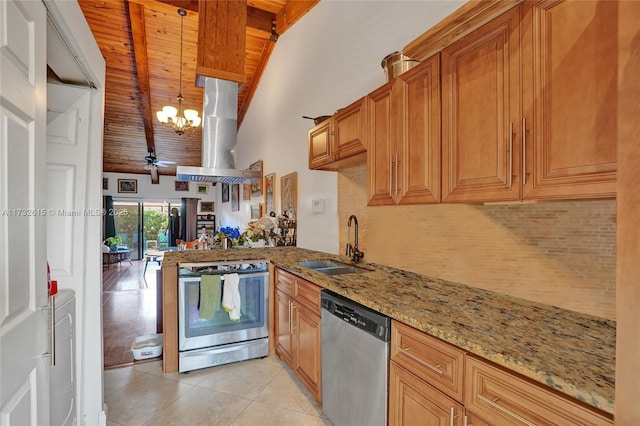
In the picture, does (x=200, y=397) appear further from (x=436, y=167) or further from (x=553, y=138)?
(x=553, y=138)

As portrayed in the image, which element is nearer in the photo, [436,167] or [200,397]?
[436,167]

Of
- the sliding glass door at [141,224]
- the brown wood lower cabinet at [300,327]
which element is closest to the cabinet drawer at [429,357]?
the brown wood lower cabinet at [300,327]

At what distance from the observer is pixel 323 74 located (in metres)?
3.26

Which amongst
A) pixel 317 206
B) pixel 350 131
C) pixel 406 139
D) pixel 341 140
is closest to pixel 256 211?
pixel 317 206

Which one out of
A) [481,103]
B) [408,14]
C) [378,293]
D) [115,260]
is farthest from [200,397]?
[115,260]

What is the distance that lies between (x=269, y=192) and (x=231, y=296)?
8.31ft

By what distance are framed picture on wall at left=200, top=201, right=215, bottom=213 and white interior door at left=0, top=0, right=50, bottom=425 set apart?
9114mm

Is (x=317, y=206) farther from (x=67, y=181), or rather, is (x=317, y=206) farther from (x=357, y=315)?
(x=67, y=181)

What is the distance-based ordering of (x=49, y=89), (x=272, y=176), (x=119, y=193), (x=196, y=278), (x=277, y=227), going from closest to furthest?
1. (x=49, y=89)
2. (x=196, y=278)
3. (x=277, y=227)
4. (x=272, y=176)
5. (x=119, y=193)

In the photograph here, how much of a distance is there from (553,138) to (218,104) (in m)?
4.02

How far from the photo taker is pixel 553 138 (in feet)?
3.28

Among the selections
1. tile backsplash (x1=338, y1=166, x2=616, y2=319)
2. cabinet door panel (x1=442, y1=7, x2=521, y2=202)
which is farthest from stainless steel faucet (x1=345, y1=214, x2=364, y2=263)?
cabinet door panel (x1=442, y1=7, x2=521, y2=202)

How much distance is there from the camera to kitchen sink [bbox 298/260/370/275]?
2.37 metres

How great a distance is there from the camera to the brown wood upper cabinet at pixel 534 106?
2.93ft
